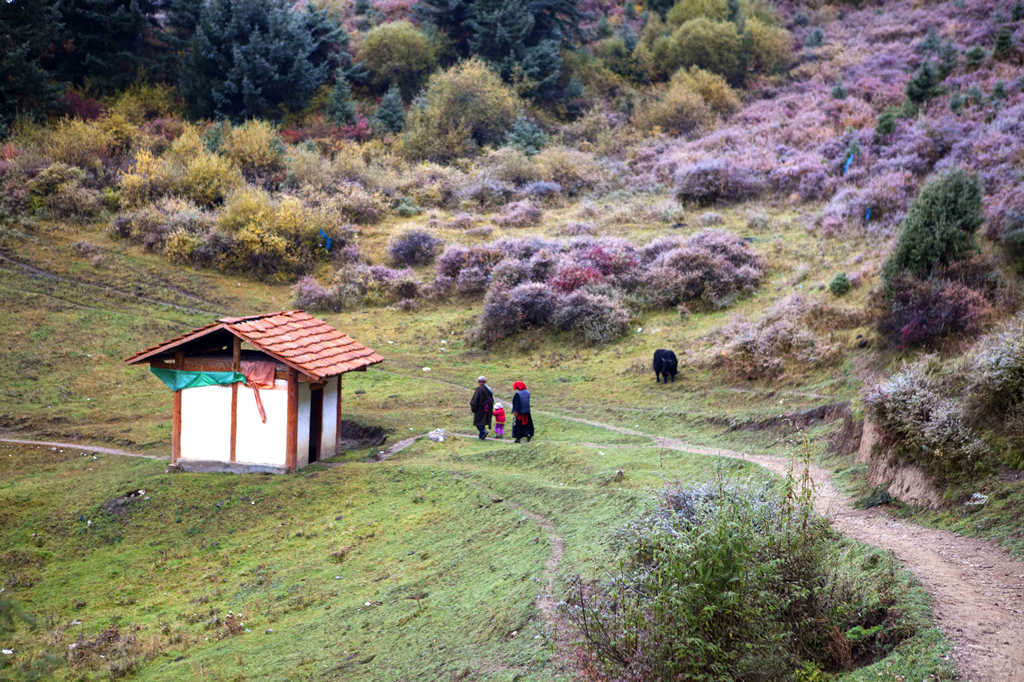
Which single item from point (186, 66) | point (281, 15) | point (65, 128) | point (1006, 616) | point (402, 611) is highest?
point (281, 15)

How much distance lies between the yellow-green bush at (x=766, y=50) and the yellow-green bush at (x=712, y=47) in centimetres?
136

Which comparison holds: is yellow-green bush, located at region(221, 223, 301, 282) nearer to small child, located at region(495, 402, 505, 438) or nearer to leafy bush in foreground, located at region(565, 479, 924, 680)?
small child, located at region(495, 402, 505, 438)

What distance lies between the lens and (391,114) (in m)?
50.9

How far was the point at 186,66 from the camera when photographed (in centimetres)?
4809

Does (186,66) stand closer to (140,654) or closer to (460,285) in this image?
(460,285)

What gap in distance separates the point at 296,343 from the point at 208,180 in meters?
25.2

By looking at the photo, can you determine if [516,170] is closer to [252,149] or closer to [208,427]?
[252,149]

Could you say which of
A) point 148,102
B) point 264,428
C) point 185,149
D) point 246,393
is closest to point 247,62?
point 148,102

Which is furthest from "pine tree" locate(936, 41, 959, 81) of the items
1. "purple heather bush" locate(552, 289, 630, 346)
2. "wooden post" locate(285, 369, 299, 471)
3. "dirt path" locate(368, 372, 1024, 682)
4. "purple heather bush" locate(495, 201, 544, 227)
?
"wooden post" locate(285, 369, 299, 471)

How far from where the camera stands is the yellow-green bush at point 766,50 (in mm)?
53906

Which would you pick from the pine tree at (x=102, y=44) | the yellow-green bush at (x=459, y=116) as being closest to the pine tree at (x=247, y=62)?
the pine tree at (x=102, y=44)

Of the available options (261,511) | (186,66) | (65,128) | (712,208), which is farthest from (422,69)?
(261,511)

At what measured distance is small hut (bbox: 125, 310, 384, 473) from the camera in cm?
1766

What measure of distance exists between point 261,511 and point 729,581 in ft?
38.2
